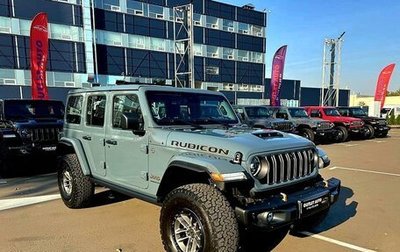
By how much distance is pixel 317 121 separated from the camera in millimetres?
15180

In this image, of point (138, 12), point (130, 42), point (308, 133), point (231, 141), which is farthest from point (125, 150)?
point (138, 12)

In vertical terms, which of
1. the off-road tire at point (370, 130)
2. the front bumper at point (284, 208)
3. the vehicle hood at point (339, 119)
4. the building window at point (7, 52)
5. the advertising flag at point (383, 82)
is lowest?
the off-road tire at point (370, 130)

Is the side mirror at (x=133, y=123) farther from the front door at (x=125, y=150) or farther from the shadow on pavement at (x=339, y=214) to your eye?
the shadow on pavement at (x=339, y=214)

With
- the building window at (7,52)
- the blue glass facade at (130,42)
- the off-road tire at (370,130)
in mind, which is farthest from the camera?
the blue glass facade at (130,42)

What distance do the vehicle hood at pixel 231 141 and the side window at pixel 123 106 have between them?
772 millimetres

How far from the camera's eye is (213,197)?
319cm

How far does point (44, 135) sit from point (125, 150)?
4.93 m

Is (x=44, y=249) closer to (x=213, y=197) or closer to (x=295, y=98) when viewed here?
(x=213, y=197)

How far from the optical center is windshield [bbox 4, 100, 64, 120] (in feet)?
29.2

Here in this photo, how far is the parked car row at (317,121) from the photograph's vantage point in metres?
14.1

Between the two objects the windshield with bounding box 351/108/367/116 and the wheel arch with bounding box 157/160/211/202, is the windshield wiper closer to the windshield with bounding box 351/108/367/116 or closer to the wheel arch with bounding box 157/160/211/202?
the wheel arch with bounding box 157/160/211/202

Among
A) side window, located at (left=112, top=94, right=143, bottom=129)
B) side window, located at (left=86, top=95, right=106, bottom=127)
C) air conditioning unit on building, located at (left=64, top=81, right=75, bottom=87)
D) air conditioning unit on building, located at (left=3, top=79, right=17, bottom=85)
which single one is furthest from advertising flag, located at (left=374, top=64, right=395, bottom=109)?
air conditioning unit on building, located at (left=3, top=79, right=17, bottom=85)

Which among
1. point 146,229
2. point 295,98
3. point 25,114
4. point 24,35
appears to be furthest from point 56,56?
point 295,98

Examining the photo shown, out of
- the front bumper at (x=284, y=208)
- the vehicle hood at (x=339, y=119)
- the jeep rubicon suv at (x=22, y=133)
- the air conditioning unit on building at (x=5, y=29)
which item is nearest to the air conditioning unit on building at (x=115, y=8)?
the air conditioning unit on building at (x=5, y=29)
